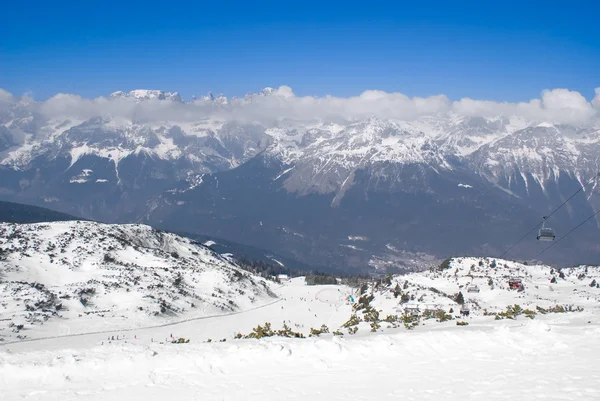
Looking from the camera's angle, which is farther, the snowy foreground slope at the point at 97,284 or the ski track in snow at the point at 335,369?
the snowy foreground slope at the point at 97,284

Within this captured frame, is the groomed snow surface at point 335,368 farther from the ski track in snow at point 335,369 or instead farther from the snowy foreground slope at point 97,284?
the snowy foreground slope at point 97,284

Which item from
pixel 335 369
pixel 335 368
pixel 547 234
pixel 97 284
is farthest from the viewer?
pixel 97 284

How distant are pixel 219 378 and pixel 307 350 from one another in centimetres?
346

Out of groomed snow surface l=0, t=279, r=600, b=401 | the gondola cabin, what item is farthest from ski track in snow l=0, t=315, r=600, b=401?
the gondola cabin

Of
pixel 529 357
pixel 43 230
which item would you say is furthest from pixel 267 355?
pixel 43 230

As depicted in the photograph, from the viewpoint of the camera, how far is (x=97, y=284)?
58.6 metres

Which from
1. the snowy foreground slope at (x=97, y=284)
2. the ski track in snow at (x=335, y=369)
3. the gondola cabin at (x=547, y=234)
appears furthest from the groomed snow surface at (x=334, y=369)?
the snowy foreground slope at (x=97, y=284)

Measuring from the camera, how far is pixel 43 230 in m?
79.1

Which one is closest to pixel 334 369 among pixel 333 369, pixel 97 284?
pixel 333 369

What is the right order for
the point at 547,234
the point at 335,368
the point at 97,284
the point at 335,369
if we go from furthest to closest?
the point at 97,284 → the point at 547,234 → the point at 335,368 → the point at 335,369

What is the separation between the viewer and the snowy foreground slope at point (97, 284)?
47000 mm

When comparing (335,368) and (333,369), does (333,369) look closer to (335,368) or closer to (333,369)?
(333,369)

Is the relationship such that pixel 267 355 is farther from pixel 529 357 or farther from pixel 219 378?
pixel 529 357

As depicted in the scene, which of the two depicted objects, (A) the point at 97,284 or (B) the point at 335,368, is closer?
(B) the point at 335,368
